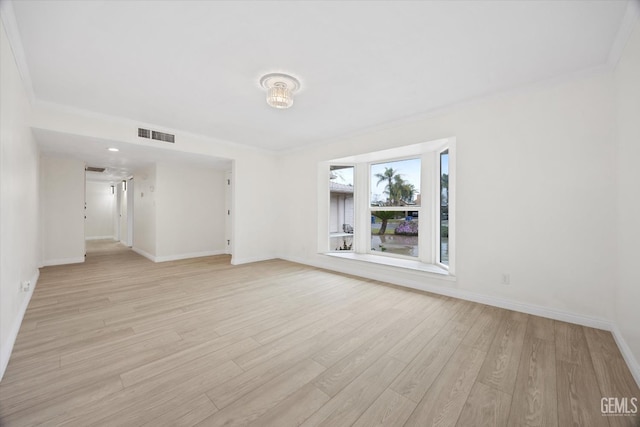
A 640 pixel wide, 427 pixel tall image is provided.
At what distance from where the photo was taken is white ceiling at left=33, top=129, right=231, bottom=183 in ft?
12.2

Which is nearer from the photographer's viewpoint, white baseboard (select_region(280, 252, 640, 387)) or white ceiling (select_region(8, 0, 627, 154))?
white ceiling (select_region(8, 0, 627, 154))

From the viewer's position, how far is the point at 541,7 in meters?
1.72

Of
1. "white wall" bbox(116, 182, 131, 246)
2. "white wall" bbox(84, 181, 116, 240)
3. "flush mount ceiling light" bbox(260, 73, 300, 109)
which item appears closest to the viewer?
"flush mount ceiling light" bbox(260, 73, 300, 109)

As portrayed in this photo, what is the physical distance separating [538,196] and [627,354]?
60.2 inches

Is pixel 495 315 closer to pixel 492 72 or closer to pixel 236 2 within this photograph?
pixel 492 72

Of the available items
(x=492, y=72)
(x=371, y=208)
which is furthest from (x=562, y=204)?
(x=371, y=208)

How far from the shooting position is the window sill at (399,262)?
350 cm

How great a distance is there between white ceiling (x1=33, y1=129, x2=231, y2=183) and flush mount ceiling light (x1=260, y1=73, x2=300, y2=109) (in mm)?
2679

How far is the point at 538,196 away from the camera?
8.91ft

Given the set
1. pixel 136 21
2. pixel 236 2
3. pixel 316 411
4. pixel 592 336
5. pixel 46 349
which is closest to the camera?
pixel 316 411

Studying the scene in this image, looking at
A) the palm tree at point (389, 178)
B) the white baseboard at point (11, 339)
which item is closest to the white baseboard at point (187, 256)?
the white baseboard at point (11, 339)

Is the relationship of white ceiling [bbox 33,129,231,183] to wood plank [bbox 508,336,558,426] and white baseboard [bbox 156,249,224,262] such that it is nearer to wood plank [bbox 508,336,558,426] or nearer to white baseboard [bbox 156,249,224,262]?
white baseboard [bbox 156,249,224,262]

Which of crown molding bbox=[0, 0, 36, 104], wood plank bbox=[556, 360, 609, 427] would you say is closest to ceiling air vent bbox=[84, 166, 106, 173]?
crown molding bbox=[0, 0, 36, 104]

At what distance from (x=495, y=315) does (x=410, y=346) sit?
133cm
